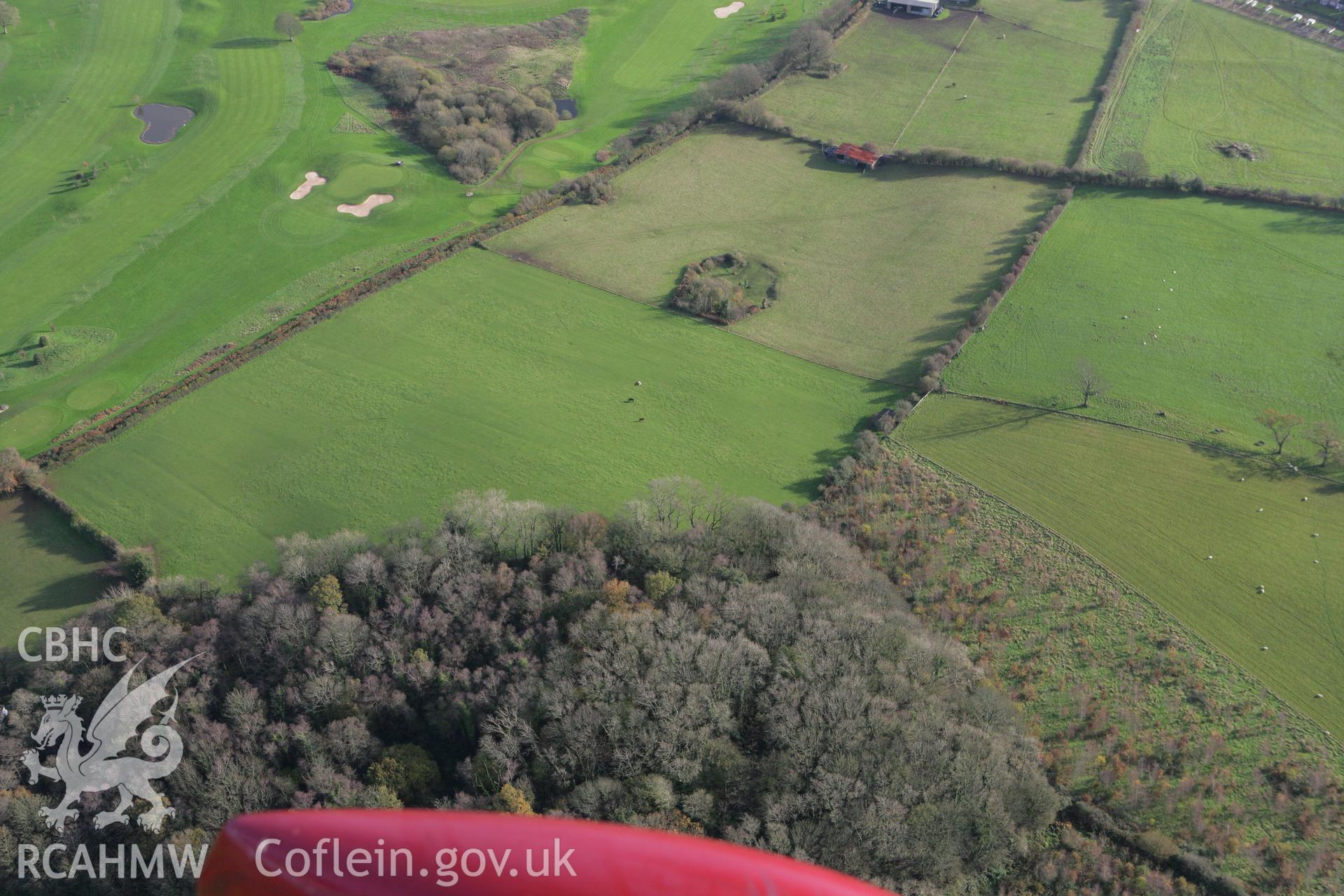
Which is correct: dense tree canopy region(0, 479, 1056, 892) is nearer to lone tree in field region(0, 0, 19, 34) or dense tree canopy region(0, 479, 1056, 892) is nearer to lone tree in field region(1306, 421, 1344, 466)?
lone tree in field region(1306, 421, 1344, 466)

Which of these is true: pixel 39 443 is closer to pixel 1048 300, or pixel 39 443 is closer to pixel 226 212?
pixel 226 212

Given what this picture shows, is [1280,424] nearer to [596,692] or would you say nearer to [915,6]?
[596,692]

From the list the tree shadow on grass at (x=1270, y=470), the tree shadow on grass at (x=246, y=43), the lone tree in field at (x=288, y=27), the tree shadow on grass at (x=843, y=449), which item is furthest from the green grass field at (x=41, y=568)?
the lone tree in field at (x=288, y=27)

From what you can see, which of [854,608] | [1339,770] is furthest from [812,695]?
[1339,770]

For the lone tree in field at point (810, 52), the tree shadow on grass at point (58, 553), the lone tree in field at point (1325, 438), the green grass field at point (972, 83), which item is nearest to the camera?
the tree shadow on grass at point (58, 553)

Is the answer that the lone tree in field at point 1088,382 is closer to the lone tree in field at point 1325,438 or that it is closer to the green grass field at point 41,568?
the lone tree in field at point 1325,438

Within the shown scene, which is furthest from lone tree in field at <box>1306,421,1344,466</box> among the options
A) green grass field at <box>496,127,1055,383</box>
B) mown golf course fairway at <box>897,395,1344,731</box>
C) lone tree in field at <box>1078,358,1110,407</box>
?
green grass field at <box>496,127,1055,383</box>

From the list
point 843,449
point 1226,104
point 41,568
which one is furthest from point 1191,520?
point 41,568
